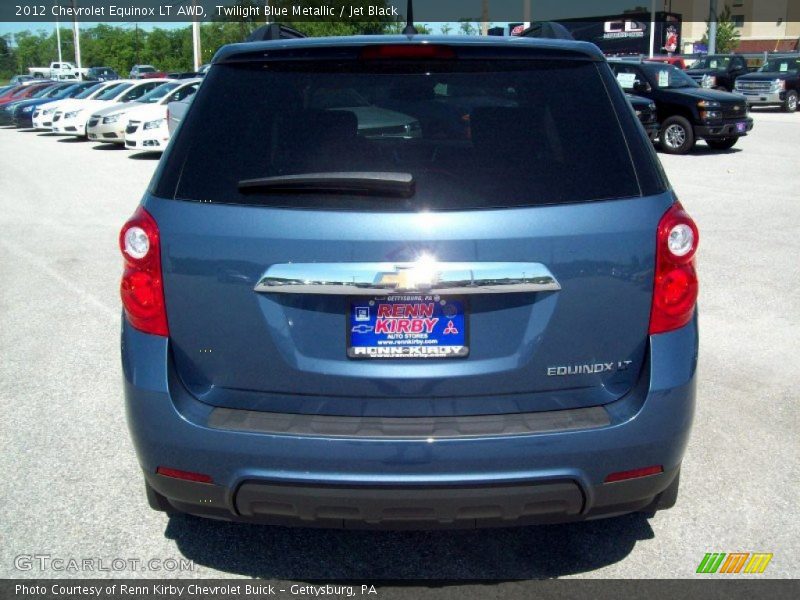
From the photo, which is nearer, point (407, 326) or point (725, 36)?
point (407, 326)

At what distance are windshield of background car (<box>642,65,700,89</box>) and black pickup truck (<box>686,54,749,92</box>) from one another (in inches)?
530

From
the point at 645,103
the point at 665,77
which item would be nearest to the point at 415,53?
the point at 645,103

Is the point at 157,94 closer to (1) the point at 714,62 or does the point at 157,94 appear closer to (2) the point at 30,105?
(2) the point at 30,105

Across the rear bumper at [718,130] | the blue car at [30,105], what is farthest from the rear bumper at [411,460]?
the blue car at [30,105]

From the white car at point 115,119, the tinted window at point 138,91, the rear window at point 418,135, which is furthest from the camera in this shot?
the tinted window at point 138,91

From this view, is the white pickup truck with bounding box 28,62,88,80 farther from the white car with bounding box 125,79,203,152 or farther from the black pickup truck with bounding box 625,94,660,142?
the black pickup truck with bounding box 625,94,660,142

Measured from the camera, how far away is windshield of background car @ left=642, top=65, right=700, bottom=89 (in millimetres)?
18094

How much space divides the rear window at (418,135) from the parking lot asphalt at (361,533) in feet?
4.72

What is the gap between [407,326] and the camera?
106 inches

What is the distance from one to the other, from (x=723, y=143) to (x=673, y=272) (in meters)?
17.2

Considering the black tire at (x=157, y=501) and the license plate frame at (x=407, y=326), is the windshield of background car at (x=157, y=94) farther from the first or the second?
the license plate frame at (x=407, y=326)

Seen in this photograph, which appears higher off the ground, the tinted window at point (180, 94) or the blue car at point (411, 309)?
the blue car at point (411, 309)

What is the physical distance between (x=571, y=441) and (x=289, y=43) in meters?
1.64

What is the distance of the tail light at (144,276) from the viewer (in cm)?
282
